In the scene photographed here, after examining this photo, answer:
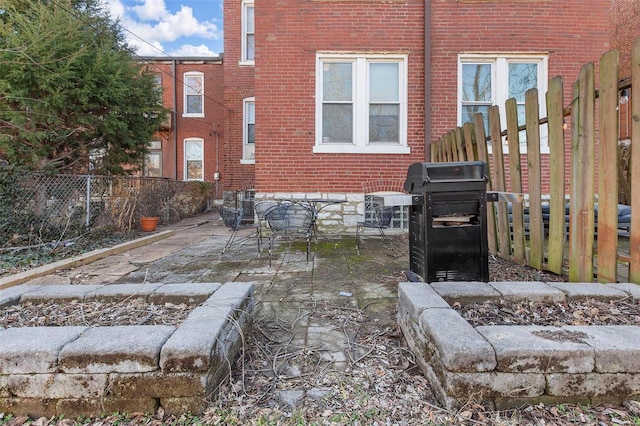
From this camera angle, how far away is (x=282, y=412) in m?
1.54

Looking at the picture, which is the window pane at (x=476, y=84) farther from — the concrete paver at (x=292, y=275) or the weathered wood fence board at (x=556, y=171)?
the weathered wood fence board at (x=556, y=171)

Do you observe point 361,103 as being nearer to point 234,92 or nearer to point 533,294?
point 533,294

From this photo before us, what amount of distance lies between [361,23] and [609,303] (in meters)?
6.23

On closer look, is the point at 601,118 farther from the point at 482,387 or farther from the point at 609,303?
the point at 482,387

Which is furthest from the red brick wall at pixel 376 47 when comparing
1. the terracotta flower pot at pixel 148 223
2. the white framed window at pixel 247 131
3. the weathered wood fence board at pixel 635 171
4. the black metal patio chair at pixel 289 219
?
the white framed window at pixel 247 131

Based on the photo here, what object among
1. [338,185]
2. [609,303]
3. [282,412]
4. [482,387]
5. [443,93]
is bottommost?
[282,412]

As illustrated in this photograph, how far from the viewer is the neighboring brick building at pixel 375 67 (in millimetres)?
6500

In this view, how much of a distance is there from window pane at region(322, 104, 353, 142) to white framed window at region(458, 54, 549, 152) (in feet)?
7.31

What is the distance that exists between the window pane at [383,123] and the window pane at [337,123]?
16.9 inches

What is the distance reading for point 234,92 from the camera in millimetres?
11469

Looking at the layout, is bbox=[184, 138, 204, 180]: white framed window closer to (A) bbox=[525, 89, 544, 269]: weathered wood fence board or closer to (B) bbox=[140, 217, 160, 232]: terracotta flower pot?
(B) bbox=[140, 217, 160, 232]: terracotta flower pot

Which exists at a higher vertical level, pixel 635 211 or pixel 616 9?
pixel 616 9

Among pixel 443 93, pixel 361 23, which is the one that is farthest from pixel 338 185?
pixel 361 23

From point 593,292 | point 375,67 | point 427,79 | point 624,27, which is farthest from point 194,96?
point 624,27
